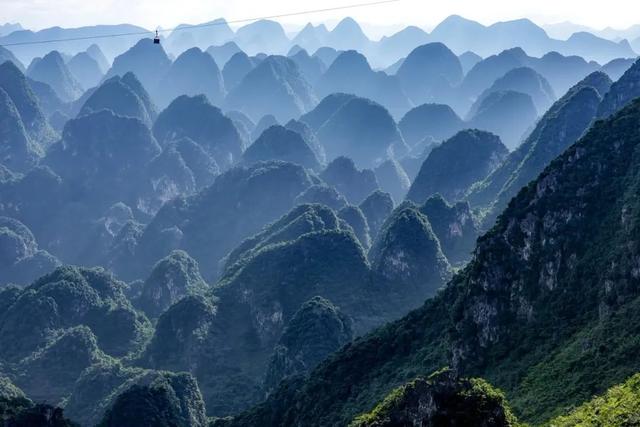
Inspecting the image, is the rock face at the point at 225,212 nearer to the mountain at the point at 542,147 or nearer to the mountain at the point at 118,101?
the mountain at the point at 542,147

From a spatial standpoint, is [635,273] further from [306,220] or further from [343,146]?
[343,146]

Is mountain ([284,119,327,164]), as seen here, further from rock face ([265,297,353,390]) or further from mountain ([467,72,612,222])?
rock face ([265,297,353,390])

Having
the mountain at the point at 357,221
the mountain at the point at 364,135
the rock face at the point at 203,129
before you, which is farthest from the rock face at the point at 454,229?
the mountain at the point at 364,135

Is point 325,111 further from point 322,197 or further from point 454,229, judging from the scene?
point 454,229

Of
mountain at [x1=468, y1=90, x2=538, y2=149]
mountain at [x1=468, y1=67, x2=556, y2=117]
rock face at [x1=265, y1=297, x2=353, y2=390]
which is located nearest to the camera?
rock face at [x1=265, y1=297, x2=353, y2=390]

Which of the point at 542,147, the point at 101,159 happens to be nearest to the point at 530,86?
the point at 101,159

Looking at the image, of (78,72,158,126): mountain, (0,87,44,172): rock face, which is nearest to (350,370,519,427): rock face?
(0,87,44,172): rock face

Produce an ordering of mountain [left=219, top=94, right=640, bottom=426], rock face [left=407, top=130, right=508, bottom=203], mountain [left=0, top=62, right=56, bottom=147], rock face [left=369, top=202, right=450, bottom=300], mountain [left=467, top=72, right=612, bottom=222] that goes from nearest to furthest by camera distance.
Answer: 1. mountain [left=219, top=94, right=640, bottom=426]
2. rock face [left=369, top=202, right=450, bottom=300]
3. mountain [left=467, top=72, right=612, bottom=222]
4. rock face [left=407, top=130, right=508, bottom=203]
5. mountain [left=0, top=62, right=56, bottom=147]
